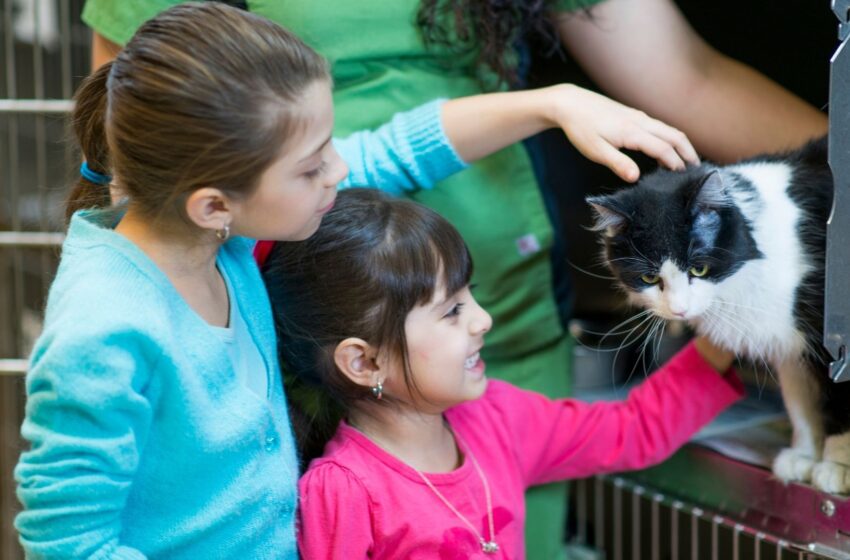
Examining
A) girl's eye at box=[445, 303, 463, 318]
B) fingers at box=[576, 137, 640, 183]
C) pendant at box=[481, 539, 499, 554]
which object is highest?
fingers at box=[576, 137, 640, 183]

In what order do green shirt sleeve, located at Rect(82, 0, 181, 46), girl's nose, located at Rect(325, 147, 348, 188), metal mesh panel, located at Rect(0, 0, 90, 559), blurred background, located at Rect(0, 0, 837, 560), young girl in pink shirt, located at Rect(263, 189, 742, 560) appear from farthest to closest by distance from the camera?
metal mesh panel, located at Rect(0, 0, 90, 559)
blurred background, located at Rect(0, 0, 837, 560)
green shirt sleeve, located at Rect(82, 0, 181, 46)
young girl in pink shirt, located at Rect(263, 189, 742, 560)
girl's nose, located at Rect(325, 147, 348, 188)

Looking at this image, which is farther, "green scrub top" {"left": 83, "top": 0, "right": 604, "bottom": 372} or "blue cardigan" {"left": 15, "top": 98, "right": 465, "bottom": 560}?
"green scrub top" {"left": 83, "top": 0, "right": 604, "bottom": 372}

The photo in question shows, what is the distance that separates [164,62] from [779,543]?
0.77 m

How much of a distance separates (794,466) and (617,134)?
40 centimetres

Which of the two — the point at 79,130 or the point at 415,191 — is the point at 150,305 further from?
the point at 415,191

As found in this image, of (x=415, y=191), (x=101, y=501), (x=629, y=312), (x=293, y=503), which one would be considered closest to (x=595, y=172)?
(x=629, y=312)

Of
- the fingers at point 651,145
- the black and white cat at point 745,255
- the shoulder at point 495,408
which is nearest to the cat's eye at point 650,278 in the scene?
the black and white cat at point 745,255

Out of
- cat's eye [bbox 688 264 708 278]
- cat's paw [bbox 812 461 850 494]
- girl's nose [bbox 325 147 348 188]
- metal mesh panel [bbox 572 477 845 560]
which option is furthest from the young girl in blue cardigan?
metal mesh panel [bbox 572 477 845 560]

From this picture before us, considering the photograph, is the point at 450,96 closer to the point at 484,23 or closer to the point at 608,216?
the point at 484,23

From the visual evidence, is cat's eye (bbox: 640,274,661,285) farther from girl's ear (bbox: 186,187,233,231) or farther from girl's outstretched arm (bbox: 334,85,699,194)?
girl's ear (bbox: 186,187,233,231)

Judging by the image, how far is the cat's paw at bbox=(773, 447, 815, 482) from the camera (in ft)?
3.29

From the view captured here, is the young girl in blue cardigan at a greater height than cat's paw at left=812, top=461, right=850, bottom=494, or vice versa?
the young girl in blue cardigan

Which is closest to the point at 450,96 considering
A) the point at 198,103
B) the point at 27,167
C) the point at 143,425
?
the point at 198,103

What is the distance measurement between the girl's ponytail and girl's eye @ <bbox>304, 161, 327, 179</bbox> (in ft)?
0.59
